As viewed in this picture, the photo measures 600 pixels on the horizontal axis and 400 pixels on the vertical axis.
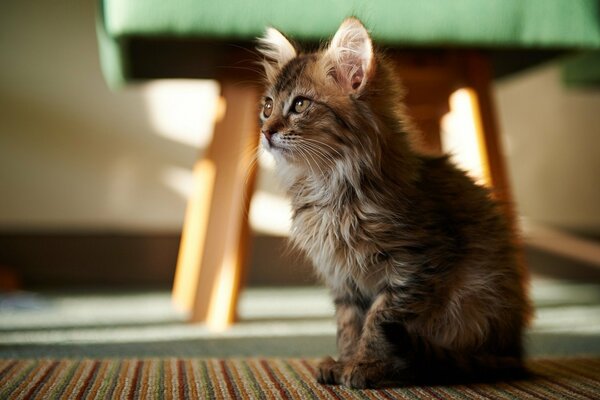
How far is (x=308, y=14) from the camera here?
1307 mm

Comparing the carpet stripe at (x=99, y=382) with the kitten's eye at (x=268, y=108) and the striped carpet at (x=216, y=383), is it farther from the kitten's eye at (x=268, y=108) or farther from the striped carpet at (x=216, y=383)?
the kitten's eye at (x=268, y=108)

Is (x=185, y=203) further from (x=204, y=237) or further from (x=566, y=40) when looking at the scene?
(x=566, y=40)

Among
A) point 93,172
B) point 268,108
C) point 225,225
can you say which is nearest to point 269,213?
point 93,172

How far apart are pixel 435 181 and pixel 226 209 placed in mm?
631

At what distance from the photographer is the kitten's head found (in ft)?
3.28

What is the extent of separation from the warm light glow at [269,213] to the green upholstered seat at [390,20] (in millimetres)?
1342

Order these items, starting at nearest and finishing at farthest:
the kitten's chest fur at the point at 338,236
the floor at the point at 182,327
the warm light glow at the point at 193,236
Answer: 1. the kitten's chest fur at the point at 338,236
2. the floor at the point at 182,327
3. the warm light glow at the point at 193,236

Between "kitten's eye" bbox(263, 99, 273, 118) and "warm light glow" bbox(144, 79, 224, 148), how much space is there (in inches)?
57.9

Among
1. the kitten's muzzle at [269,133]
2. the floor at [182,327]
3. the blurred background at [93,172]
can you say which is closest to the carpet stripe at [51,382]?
the floor at [182,327]

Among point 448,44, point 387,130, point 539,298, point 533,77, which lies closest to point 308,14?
Answer: point 448,44

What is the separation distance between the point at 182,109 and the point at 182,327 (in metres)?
1.24

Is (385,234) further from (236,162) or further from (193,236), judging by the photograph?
(193,236)

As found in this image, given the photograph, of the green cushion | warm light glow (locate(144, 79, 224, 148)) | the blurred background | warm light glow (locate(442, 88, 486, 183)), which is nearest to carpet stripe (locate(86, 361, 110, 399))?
warm light glow (locate(442, 88, 486, 183))

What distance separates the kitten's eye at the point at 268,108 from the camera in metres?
1.12
